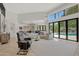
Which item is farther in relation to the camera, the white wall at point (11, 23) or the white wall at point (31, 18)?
the white wall at point (31, 18)

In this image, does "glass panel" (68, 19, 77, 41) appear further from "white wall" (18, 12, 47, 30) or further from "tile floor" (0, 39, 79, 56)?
"white wall" (18, 12, 47, 30)

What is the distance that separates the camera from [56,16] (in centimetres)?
1148

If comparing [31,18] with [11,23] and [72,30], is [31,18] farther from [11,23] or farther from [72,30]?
[72,30]

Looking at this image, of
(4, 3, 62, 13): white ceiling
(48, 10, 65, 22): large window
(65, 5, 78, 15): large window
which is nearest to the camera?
(65, 5, 78, 15): large window

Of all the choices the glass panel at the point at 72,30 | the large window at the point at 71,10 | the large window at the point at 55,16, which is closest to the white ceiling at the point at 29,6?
the large window at the point at 71,10

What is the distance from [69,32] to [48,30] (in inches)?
155

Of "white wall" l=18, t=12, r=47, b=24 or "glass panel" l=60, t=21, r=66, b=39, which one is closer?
"glass panel" l=60, t=21, r=66, b=39

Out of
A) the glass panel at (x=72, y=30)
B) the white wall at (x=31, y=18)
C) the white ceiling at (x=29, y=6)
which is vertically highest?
the white ceiling at (x=29, y=6)

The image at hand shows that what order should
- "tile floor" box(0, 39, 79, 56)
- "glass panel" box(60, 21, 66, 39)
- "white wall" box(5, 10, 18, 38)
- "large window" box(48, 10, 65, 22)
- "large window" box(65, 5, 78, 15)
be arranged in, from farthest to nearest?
1. "white wall" box(5, 10, 18, 38)
2. "large window" box(48, 10, 65, 22)
3. "glass panel" box(60, 21, 66, 39)
4. "large window" box(65, 5, 78, 15)
5. "tile floor" box(0, 39, 79, 56)

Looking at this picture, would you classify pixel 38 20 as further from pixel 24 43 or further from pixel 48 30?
pixel 24 43

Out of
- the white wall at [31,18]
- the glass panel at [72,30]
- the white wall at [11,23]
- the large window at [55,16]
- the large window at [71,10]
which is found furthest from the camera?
the white wall at [31,18]

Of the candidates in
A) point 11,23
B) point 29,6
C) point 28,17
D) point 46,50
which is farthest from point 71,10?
point 11,23

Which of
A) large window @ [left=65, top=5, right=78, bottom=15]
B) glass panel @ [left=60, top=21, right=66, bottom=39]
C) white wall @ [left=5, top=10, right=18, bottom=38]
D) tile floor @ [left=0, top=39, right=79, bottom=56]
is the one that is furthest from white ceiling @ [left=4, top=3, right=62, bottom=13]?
tile floor @ [left=0, top=39, right=79, bottom=56]

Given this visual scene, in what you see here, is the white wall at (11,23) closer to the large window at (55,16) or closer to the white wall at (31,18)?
the white wall at (31,18)
